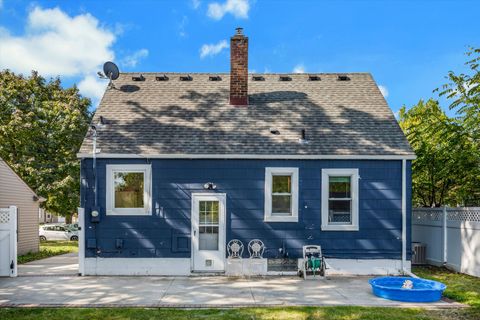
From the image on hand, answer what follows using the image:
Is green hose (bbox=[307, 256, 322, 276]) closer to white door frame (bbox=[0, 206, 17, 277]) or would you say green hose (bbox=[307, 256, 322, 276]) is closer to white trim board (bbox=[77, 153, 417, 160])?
white trim board (bbox=[77, 153, 417, 160])

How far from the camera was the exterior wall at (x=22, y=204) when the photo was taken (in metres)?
16.4

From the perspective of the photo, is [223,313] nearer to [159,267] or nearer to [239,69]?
[159,267]

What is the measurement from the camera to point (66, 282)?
1065 cm

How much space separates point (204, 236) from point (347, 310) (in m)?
5.14

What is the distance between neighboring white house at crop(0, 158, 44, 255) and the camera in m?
16.4

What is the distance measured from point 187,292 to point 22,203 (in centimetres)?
1190

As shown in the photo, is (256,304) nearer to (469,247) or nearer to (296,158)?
(296,158)

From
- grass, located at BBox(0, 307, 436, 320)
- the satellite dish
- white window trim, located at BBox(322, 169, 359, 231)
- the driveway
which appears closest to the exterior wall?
→ the driveway

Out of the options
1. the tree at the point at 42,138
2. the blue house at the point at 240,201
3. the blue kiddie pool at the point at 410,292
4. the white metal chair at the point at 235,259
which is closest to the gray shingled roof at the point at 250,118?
the blue house at the point at 240,201

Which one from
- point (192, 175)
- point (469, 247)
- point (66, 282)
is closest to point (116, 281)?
point (66, 282)

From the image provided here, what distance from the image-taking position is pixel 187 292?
9.48 m

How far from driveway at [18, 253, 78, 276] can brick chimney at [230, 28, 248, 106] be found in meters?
7.37

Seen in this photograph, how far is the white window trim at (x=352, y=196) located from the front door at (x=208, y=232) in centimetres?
294

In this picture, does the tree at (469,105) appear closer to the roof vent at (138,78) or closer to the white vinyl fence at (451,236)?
the white vinyl fence at (451,236)
